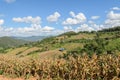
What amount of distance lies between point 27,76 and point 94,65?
4186 mm

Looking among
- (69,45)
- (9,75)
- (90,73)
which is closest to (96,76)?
(90,73)

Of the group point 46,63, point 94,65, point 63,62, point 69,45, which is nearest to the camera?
point 94,65

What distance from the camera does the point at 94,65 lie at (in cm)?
1325

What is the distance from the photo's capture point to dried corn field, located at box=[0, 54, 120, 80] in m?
12.4

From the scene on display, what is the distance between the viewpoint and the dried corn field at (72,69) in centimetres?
1244

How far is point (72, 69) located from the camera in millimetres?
13914

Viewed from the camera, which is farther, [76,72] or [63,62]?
[63,62]

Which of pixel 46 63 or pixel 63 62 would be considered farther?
pixel 46 63

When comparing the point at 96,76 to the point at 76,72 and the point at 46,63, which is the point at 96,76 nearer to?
the point at 76,72

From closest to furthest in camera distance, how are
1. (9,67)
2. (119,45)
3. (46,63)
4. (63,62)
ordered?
(63,62) < (46,63) < (9,67) < (119,45)

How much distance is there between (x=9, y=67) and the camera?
18.0m

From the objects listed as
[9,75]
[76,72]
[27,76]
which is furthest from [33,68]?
[76,72]

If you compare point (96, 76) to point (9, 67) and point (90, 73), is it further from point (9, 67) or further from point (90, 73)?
point (9, 67)

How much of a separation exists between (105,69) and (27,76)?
4946 millimetres
